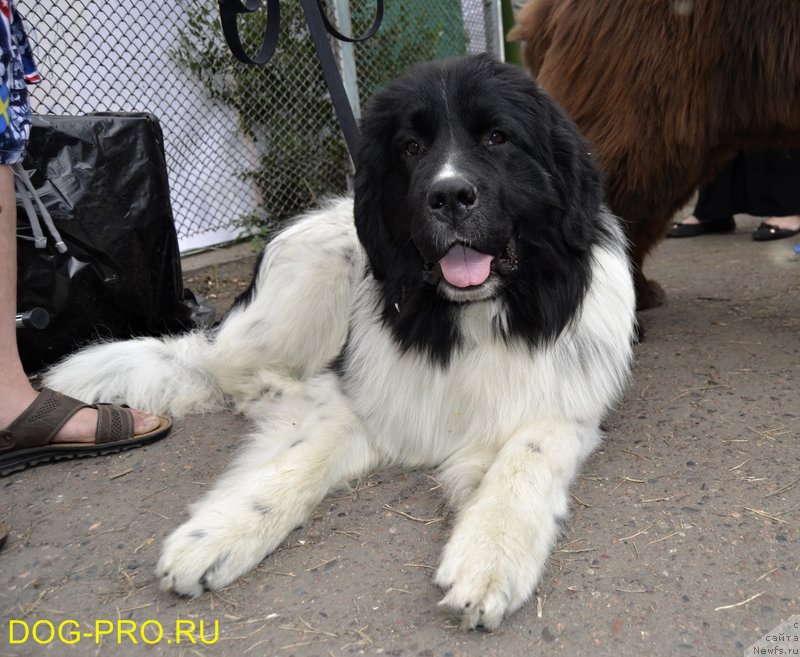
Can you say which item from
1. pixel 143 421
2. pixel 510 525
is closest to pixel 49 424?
pixel 143 421

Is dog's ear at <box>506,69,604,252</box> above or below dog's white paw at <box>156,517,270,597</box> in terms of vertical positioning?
above

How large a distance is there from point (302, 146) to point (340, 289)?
2.82 meters

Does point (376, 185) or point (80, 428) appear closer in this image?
point (376, 185)

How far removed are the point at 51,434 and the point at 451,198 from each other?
166 cm

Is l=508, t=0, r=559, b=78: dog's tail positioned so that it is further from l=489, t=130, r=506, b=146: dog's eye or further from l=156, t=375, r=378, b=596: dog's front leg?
l=156, t=375, r=378, b=596: dog's front leg

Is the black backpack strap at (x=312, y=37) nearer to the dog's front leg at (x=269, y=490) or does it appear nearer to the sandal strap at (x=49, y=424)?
the dog's front leg at (x=269, y=490)

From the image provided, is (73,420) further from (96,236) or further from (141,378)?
(96,236)

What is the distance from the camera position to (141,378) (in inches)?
117

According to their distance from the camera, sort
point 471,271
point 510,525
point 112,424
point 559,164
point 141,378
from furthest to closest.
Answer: point 141,378, point 112,424, point 559,164, point 471,271, point 510,525

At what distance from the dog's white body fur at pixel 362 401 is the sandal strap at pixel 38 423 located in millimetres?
334

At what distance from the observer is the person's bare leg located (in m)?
2.35

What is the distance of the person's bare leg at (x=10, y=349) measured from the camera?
7.72ft

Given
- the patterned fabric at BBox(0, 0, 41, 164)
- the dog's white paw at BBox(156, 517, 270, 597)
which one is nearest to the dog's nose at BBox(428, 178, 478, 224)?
the dog's white paw at BBox(156, 517, 270, 597)

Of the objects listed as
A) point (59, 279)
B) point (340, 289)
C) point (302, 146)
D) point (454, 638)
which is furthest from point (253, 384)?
point (302, 146)
